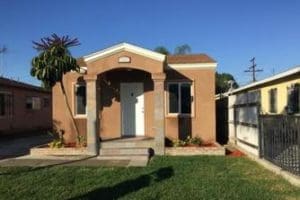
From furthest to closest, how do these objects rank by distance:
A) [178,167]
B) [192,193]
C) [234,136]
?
[234,136]
[178,167]
[192,193]

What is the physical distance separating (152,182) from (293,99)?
5402 mm

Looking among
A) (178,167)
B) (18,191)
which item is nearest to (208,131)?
(178,167)

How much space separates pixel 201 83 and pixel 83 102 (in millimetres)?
4665

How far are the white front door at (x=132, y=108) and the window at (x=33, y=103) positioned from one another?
13.3 m

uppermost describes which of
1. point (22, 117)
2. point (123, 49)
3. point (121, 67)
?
point (123, 49)

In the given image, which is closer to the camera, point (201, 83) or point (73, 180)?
point (73, 180)

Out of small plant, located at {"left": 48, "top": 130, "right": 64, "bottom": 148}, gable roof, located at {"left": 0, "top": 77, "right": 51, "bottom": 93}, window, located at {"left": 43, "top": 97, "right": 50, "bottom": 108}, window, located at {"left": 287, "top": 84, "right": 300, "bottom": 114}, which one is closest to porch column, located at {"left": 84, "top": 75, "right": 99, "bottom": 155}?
small plant, located at {"left": 48, "top": 130, "right": 64, "bottom": 148}

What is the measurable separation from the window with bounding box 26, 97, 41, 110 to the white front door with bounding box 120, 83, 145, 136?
13.3m

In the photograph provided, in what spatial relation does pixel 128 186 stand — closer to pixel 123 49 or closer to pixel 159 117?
pixel 159 117

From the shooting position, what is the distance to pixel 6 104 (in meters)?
26.8

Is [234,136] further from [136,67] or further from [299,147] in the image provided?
[299,147]

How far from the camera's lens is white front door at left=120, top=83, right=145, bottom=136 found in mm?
18953

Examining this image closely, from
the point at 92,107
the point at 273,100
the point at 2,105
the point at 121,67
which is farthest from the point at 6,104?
the point at 273,100

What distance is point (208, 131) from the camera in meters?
18.6
